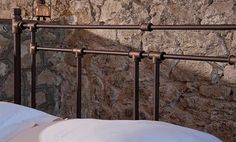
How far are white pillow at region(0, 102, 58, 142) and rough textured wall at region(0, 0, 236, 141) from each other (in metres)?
1.30

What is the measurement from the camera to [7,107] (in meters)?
1.25

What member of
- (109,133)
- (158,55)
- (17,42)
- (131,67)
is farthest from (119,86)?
(109,133)

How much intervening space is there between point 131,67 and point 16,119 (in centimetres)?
155

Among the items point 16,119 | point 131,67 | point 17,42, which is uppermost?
point 17,42

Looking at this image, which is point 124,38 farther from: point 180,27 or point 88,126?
point 88,126

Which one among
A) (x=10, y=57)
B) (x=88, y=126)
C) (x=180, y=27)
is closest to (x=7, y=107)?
(x=88, y=126)

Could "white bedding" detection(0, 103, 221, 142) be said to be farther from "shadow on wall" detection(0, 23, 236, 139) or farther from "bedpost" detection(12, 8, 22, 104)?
"shadow on wall" detection(0, 23, 236, 139)

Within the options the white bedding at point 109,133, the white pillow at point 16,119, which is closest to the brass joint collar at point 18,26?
the white pillow at point 16,119

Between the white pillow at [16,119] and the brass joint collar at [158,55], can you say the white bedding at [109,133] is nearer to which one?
the white pillow at [16,119]

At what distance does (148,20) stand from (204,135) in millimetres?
1717

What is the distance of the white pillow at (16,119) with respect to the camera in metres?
1.16

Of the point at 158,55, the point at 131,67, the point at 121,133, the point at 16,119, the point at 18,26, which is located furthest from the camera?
the point at 131,67

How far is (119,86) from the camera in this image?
109 inches

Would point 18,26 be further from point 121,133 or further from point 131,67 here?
point 121,133
